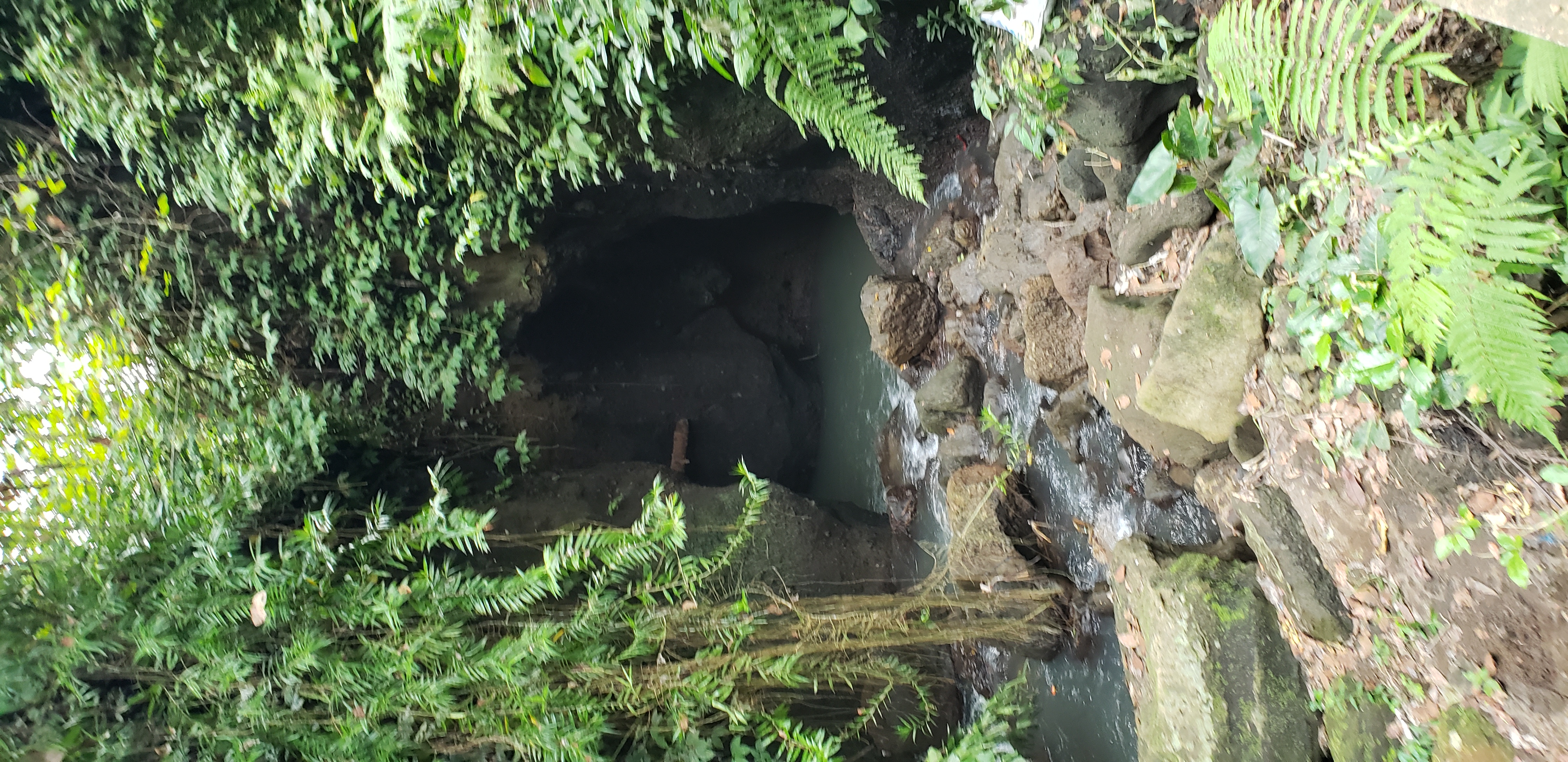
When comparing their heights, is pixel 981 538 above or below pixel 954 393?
below

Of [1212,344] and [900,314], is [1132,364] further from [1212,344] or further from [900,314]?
[900,314]

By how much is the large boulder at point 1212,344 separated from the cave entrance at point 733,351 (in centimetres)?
311

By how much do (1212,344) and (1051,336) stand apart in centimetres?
112

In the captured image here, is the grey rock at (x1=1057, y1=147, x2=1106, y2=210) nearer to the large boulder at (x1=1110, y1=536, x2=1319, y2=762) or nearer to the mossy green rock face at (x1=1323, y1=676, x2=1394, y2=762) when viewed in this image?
the large boulder at (x1=1110, y1=536, x2=1319, y2=762)

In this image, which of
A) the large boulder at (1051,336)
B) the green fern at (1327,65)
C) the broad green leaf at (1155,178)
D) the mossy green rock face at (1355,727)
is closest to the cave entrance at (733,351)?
the large boulder at (1051,336)

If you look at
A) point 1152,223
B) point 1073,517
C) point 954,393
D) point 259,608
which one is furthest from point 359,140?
point 1073,517

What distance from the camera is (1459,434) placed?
158cm

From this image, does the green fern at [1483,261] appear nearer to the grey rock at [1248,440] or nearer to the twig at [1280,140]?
the twig at [1280,140]

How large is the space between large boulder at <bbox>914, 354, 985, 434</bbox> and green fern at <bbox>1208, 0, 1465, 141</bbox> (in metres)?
2.55

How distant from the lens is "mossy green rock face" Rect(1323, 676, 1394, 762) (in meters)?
1.89

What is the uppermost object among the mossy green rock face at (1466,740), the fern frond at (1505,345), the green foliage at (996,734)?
the fern frond at (1505,345)

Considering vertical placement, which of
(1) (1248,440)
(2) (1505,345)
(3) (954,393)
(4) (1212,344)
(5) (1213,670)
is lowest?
(5) (1213,670)

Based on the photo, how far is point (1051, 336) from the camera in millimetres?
3404

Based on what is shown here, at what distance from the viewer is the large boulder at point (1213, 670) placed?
7.38 ft
